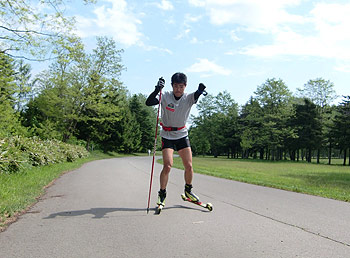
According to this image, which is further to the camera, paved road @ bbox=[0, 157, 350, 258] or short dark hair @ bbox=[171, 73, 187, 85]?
short dark hair @ bbox=[171, 73, 187, 85]

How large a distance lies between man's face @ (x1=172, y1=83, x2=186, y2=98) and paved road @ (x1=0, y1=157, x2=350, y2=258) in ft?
6.75

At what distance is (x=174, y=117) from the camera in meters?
5.15

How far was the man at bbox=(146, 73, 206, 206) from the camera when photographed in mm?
5098

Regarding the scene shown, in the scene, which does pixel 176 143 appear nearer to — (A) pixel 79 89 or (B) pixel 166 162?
(B) pixel 166 162

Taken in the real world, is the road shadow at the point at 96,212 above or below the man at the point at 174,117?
below

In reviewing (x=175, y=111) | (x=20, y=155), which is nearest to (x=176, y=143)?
(x=175, y=111)

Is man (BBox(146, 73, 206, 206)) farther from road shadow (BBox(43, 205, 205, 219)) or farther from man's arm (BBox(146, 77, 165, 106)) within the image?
road shadow (BBox(43, 205, 205, 219))

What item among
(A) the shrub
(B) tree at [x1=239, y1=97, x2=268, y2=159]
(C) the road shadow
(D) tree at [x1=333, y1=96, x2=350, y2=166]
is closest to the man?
(C) the road shadow

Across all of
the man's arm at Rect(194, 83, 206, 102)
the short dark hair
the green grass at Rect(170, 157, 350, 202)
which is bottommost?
the green grass at Rect(170, 157, 350, 202)

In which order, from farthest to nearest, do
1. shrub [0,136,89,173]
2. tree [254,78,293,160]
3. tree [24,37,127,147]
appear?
tree [254,78,293,160], tree [24,37,127,147], shrub [0,136,89,173]

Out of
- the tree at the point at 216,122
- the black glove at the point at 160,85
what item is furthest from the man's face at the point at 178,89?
the tree at the point at 216,122

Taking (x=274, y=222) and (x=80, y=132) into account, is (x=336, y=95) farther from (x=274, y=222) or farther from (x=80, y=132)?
(x=274, y=222)

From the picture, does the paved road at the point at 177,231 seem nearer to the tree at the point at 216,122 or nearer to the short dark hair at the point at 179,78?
the short dark hair at the point at 179,78

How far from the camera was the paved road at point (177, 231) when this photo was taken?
2939mm
